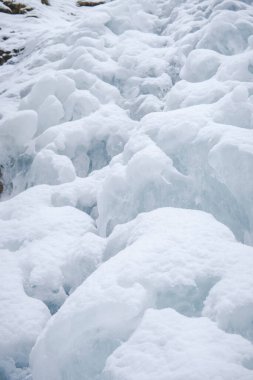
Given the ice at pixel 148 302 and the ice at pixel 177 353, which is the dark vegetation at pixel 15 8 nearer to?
the ice at pixel 148 302

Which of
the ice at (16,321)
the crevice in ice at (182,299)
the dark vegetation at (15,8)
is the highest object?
the dark vegetation at (15,8)

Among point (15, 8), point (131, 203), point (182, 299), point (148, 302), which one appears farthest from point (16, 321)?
point (15, 8)

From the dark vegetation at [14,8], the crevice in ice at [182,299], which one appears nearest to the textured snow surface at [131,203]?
the crevice in ice at [182,299]

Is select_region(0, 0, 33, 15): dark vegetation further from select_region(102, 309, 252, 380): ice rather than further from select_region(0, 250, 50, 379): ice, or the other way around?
select_region(102, 309, 252, 380): ice

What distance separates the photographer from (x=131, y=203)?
14.7 ft

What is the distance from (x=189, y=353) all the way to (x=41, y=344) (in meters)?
1.27

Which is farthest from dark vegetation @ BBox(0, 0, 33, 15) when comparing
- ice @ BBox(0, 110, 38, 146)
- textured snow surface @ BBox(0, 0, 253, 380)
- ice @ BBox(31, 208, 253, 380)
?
ice @ BBox(31, 208, 253, 380)

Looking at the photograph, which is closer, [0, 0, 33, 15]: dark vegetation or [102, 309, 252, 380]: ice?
[102, 309, 252, 380]: ice

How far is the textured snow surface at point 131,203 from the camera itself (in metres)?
2.63

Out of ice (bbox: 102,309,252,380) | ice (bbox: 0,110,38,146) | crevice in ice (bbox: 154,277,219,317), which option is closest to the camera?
ice (bbox: 102,309,252,380)

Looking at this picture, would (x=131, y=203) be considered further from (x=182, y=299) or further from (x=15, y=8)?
(x=15, y=8)

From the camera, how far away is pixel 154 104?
667 centimetres

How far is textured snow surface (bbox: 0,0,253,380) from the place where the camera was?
2.63m

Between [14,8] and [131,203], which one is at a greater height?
[14,8]
